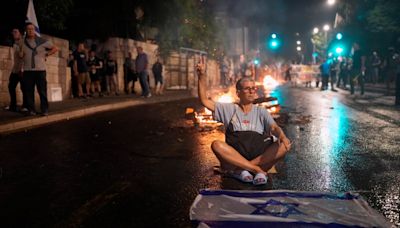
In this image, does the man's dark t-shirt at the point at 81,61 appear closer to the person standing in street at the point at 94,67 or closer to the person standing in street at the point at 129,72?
the person standing in street at the point at 94,67

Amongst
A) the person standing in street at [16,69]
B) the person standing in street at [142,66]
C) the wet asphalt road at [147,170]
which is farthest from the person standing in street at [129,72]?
the wet asphalt road at [147,170]

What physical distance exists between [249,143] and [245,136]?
0.32ft

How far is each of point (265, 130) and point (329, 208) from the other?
5.48 feet

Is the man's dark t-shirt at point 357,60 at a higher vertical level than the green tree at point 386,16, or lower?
lower

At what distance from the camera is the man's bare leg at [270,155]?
5.05 m

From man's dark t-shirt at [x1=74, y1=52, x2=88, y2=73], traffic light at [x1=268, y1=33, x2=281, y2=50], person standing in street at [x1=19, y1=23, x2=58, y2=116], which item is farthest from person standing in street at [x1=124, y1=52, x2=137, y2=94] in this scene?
traffic light at [x1=268, y1=33, x2=281, y2=50]

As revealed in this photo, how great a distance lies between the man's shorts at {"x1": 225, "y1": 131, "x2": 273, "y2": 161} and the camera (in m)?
5.12

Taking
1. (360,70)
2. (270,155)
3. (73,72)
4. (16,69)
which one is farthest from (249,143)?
(360,70)

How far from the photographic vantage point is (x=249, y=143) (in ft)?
16.8

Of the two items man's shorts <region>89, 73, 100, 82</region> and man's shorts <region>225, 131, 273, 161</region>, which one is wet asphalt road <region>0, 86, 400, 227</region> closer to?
man's shorts <region>225, 131, 273, 161</region>

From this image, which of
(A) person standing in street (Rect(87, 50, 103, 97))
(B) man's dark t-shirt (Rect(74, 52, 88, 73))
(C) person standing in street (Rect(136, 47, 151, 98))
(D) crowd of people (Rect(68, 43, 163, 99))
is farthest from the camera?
(C) person standing in street (Rect(136, 47, 151, 98))

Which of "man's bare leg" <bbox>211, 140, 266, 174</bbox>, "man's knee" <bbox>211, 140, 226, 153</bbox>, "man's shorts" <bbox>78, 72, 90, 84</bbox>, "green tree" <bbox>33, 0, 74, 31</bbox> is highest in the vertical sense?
"green tree" <bbox>33, 0, 74, 31</bbox>

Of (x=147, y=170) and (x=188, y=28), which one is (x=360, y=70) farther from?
(x=147, y=170)

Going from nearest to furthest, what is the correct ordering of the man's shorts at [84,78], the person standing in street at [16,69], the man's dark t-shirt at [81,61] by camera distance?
1. the person standing in street at [16,69]
2. the man's dark t-shirt at [81,61]
3. the man's shorts at [84,78]
